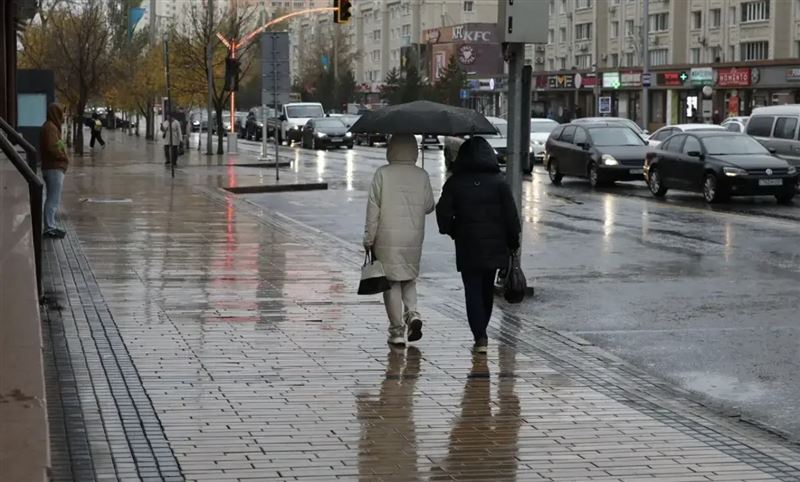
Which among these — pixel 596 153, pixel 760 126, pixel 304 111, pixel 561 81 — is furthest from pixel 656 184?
pixel 561 81

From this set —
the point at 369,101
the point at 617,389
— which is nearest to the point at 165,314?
the point at 617,389

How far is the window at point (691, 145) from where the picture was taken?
94.7 feet

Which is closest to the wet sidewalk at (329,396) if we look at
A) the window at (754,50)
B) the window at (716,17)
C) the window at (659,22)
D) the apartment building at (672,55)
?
the apartment building at (672,55)

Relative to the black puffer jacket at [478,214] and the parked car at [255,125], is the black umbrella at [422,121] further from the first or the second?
the parked car at [255,125]

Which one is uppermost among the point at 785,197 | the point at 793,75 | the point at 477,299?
the point at 793,75

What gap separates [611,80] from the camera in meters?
85.9

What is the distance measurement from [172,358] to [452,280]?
5.82 m

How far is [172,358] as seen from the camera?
997cm

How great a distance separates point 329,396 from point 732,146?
69.9 ft

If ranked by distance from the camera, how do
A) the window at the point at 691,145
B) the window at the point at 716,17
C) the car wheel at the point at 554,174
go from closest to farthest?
the window at the point at 691,145, the car wheel at the point at 554,174, the window at the point at 716,17

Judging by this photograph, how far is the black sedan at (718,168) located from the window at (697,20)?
5201 centimetres

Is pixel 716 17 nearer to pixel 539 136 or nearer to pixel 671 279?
pixel 539 136

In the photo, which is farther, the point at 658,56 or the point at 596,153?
the point at 658,56

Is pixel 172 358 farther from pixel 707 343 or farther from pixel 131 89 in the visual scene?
pixel 131 89
